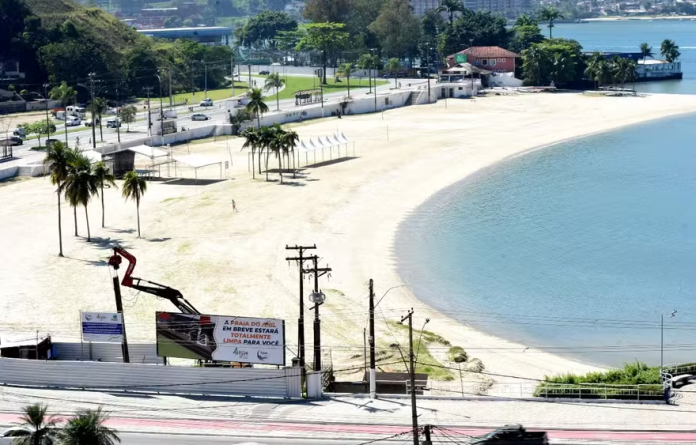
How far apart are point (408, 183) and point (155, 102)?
245 feet

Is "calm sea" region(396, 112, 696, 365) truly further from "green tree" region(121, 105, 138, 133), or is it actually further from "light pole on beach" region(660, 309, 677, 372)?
"green tree" region(121, 105, 138, 133)

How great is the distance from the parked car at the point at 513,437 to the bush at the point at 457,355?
1561 centimetres

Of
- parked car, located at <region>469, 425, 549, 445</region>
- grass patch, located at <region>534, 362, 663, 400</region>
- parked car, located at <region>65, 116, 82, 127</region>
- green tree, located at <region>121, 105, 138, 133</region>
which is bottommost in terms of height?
grass patch, located at <region>534, 362, 663, 400</region>

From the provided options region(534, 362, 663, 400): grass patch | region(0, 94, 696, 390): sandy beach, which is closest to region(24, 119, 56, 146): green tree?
region(0, 94, 696, 390): sandy beach

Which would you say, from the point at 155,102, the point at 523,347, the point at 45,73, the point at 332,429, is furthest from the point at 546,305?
the point at 45,73

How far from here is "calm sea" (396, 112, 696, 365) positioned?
208 feet

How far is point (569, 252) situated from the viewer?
8181 centimetres

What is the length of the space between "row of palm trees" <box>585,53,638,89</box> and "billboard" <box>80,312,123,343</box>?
5592 inches

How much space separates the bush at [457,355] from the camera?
5506 centimetres

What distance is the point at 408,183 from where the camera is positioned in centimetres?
10400

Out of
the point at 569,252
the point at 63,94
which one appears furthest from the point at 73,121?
the point at 569,252

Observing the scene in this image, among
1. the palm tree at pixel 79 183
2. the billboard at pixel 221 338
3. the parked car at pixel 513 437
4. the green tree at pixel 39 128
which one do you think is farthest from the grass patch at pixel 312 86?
the parked car at pixel 513 437

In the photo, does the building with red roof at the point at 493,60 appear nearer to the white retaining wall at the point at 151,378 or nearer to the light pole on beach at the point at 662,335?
the light pole on beach at the point at 662,335

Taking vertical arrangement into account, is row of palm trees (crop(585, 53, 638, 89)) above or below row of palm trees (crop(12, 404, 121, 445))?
above
